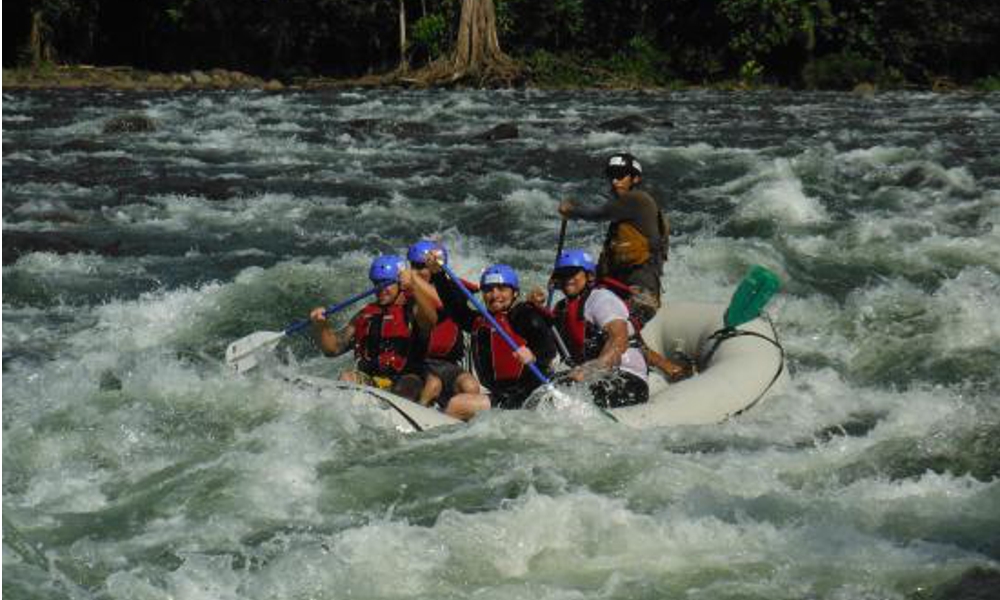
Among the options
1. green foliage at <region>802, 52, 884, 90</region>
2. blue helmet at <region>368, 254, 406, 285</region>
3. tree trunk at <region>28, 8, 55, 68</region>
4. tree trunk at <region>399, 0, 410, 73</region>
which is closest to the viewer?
blue helmet at <region>368, 254, 406, 285</region>

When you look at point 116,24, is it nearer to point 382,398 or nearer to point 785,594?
point 382,398

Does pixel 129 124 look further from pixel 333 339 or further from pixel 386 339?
pixel 386 339

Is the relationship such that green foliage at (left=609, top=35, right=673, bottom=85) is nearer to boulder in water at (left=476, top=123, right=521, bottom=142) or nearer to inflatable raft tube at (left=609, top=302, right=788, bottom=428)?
boulder in water at (left=476, top=123, right=521, bottom=142)

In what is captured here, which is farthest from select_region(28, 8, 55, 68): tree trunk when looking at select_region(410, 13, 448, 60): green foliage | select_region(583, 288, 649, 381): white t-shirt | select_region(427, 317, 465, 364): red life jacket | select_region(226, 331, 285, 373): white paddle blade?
select_region(583, 288, 649, 381): white t-shirt

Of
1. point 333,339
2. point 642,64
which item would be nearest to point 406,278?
point 333,339

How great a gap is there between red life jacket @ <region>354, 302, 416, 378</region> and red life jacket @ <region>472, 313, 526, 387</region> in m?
0.36

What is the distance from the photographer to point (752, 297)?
26.9 ft

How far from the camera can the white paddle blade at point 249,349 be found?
27.1 feet

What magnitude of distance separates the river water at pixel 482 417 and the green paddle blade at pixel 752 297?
0.49 metres

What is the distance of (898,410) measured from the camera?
8.07 metres

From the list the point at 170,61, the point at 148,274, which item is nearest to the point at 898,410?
the point at 148,274

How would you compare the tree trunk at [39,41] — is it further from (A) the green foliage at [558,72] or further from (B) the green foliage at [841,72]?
(B) the green foliage at [841,72]

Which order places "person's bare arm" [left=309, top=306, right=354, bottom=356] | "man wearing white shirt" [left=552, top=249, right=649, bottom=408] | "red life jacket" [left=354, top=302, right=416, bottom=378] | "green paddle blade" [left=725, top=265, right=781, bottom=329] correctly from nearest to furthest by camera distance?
"man wearing white shirt" [left=552, top=249, right=649, bottom=408], "red life jacket" [left=354, top=302, right=416, bottom=378], "person's bare arm" [left=309, top=306, right=354, bottom=356], "green paddle blade" [left=725, top=265, right=781, bottom=329]

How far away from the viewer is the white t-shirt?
753 centimetres
